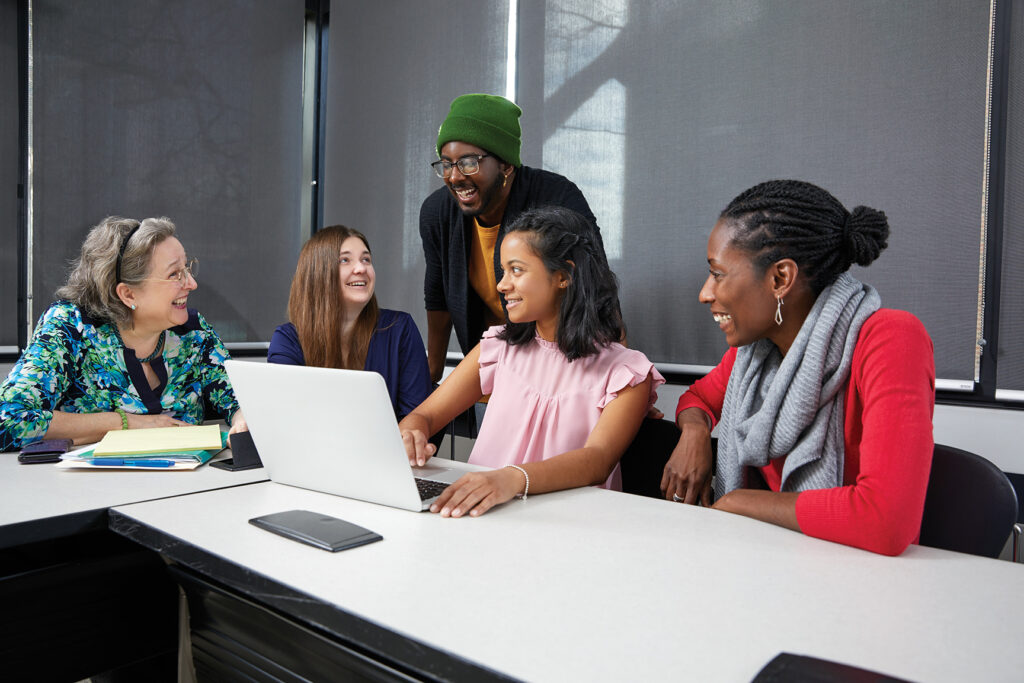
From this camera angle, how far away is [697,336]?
8.02 ft

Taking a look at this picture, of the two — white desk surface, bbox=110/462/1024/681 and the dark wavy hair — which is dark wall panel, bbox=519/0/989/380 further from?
white desk surface, bbox=110/462/1024/681

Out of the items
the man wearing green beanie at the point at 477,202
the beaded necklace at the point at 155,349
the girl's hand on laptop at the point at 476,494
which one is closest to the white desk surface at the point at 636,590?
the girl's hand on laptop at the point at 476,494

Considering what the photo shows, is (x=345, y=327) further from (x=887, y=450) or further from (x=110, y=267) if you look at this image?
(x=887, y=450)

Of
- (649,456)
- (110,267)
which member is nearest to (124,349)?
(110,267)

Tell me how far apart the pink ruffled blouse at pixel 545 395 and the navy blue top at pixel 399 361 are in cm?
49

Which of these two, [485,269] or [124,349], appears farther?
[485,269]

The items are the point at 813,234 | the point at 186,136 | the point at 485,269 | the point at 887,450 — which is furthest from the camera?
the point at 186,136

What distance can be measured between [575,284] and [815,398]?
2.20ft

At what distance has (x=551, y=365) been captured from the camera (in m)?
1.74

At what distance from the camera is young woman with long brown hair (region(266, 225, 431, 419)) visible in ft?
7.13

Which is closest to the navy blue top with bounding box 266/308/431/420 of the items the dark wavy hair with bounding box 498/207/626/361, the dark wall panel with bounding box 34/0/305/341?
the dark wavy hair with bounding box 498/207/626/361

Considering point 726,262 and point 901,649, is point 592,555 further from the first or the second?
point 726,262

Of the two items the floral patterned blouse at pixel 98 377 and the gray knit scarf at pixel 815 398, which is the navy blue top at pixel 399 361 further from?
the gray knit scarf at pixel 815 398

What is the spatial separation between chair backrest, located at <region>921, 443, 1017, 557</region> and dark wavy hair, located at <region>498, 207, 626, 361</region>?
748 mm
